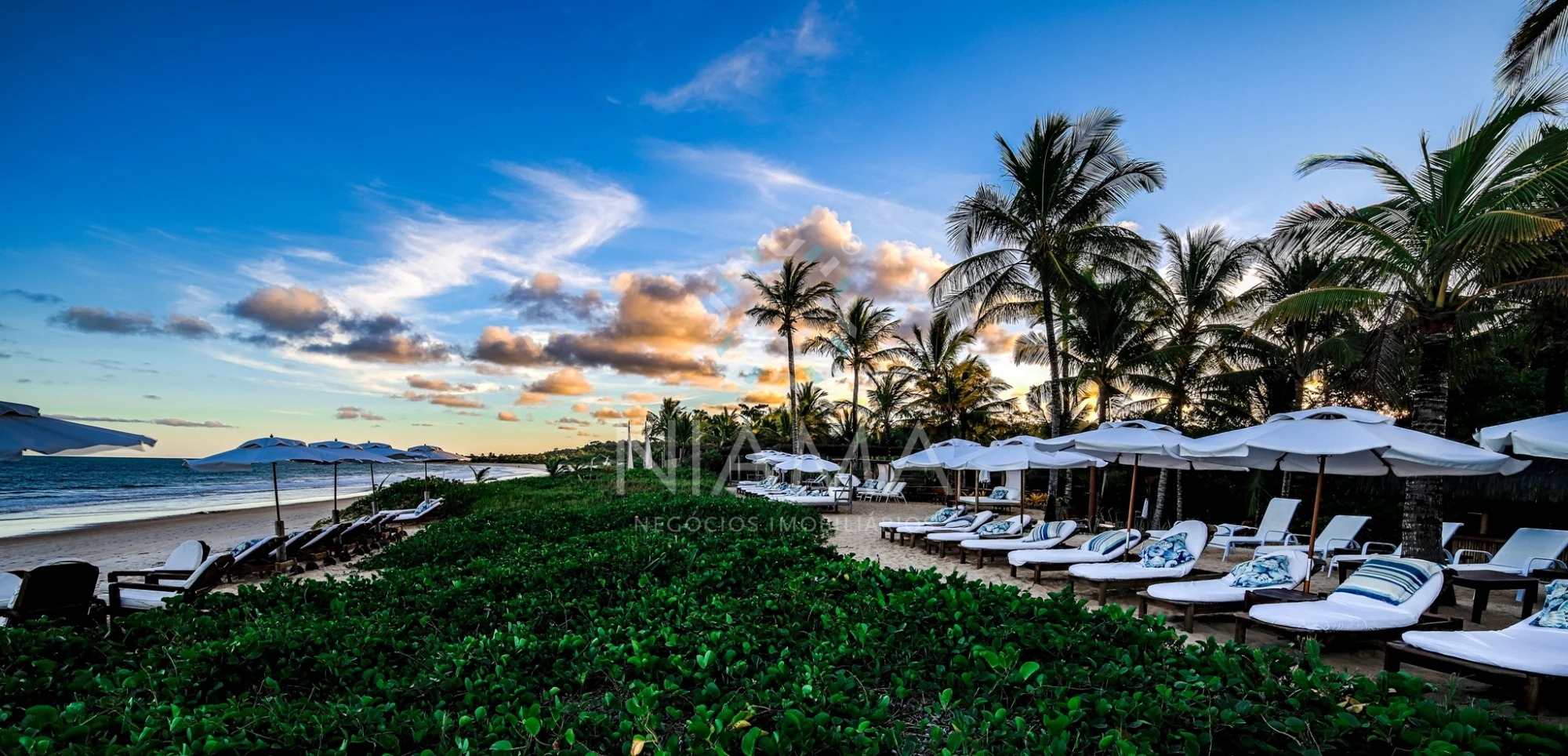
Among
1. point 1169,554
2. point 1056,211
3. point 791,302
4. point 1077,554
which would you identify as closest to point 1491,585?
point 1169,554

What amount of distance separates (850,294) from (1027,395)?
Answer: 9.21 metres

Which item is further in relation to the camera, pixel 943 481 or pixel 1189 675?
pixel 943 481

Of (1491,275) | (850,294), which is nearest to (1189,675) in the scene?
(1491,275)

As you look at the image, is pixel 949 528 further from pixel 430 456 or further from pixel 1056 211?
pixel 430 456

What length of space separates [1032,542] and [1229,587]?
3340mm

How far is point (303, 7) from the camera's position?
8.52 metres

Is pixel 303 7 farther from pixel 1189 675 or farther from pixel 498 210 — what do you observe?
pixel 1189 675

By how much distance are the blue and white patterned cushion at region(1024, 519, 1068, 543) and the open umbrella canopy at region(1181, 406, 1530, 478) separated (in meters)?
2.25

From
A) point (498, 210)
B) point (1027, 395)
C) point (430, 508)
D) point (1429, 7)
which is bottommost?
point (430, 508)

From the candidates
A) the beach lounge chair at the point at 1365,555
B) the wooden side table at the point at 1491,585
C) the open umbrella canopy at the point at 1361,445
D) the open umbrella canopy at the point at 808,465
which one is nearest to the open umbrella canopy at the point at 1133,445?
the open umbrella canopy at the point at 1361,445

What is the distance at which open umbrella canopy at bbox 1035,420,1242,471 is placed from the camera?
8.84 m

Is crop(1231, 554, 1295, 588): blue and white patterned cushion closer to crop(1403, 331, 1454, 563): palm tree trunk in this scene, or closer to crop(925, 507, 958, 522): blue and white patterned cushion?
crop(1403, 331, 1454, 563): palm tree trunk

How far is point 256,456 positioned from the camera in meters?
10.5

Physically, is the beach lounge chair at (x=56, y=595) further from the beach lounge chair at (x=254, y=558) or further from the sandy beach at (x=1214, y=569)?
the sandy beach at (x=1214, y=569)
